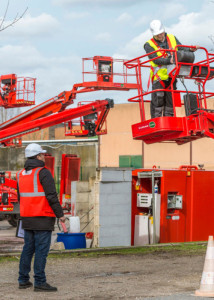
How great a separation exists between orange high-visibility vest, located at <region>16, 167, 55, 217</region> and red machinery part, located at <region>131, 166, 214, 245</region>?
20.7 ft

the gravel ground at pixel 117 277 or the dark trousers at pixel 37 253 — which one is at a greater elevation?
the dark trousers at pixel 37 253

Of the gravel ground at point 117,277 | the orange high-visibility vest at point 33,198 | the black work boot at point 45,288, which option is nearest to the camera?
the gravel ground at point 117,277

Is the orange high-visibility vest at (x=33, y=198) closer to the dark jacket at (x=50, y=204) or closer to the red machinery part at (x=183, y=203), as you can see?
the dark jacket at (x=50, y=204)

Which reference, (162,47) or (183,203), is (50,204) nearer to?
(162,47)

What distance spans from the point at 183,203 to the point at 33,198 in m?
7.05

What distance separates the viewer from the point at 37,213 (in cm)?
786

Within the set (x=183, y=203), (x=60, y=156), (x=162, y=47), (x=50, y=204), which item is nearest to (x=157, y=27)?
(x=162, y=47)

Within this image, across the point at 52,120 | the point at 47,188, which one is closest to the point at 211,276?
the point at 47,188

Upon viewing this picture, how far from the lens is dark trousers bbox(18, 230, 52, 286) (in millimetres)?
7836

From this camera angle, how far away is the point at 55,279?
880 centimetres

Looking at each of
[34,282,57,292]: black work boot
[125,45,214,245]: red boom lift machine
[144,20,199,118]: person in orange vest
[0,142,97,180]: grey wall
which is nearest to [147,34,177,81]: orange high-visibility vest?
[144,20,199,118]: person in orange vest

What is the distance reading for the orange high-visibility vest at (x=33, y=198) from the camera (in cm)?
787

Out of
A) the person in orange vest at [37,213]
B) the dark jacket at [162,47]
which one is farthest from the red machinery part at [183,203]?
the person in orange vest at [37,213]

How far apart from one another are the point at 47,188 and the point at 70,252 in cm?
383
